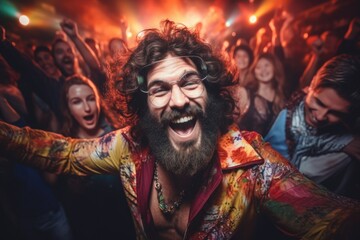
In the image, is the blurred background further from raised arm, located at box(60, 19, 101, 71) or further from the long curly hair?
the long curly hair

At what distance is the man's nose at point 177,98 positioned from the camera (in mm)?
1631

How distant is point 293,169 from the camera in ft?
4.54

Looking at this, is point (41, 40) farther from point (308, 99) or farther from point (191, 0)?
point (308, 99)

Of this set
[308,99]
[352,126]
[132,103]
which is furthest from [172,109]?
[352,126]

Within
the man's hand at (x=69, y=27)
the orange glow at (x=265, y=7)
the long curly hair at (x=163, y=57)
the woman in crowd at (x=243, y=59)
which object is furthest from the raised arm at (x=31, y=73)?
the orange glow at (x=265, y=7)

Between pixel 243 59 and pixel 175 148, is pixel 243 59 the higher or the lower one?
the higher one

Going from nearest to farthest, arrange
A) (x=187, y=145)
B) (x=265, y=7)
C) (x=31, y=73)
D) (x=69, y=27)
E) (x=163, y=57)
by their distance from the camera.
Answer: (x=187, y=145)
(x=163, y=57)
(x=31, y=73)
(x=69, y=27)
(x=265, y=7)

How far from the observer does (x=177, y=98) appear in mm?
1639

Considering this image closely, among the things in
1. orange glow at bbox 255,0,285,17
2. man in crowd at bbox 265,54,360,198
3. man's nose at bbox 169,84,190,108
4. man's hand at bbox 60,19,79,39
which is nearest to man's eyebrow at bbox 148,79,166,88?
man's nose at bbox 169,84,190,108

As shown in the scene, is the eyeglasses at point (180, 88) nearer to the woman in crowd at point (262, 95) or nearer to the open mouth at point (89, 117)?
the open mouth at point (89, 117)

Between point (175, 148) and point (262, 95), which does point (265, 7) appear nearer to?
point (262, 95)

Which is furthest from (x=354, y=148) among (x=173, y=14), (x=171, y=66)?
(x=173, y=14)

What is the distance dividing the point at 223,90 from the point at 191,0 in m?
4.31

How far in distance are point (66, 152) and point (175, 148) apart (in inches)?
40.0
